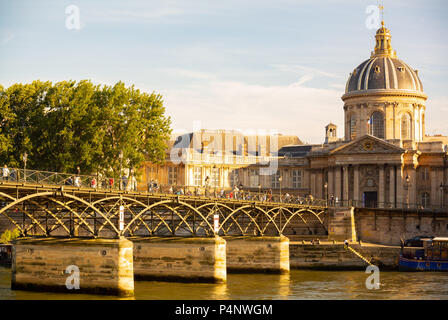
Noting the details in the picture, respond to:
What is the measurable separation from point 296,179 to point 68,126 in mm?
52251

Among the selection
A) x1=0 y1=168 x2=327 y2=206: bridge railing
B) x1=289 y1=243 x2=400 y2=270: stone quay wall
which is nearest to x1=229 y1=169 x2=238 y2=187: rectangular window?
x1=0 y1=168 x2=327 y2=206: bridge railing

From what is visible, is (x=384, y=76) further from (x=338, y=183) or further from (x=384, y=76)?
(x=338, y=183)

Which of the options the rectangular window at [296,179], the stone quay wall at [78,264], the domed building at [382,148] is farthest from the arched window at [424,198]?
the stone quay wall at [78,264]

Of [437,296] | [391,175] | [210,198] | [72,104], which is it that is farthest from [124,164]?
[437,296]

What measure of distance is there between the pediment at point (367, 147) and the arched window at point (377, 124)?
372 inches

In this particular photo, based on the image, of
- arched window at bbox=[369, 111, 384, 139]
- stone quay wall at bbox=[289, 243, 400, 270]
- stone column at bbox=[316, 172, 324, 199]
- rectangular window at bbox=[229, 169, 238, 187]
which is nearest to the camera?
stone quay wall at bbox=[289, 243, 400, 270]

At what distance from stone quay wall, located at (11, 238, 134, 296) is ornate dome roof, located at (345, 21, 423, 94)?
75.4 m

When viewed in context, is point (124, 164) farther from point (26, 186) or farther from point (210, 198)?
point (26, 186)

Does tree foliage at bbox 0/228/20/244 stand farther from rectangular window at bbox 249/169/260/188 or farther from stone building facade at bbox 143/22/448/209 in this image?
rectangular window at bbox 249/169/260/188

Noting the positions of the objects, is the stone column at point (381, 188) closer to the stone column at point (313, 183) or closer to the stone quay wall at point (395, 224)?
the stone column at point (313, 183)

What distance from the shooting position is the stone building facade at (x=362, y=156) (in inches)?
4596

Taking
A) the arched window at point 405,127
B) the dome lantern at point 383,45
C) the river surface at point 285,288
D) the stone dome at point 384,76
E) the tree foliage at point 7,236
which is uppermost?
the dome lantern at point 383,45

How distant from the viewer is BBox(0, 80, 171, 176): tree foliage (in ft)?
296
